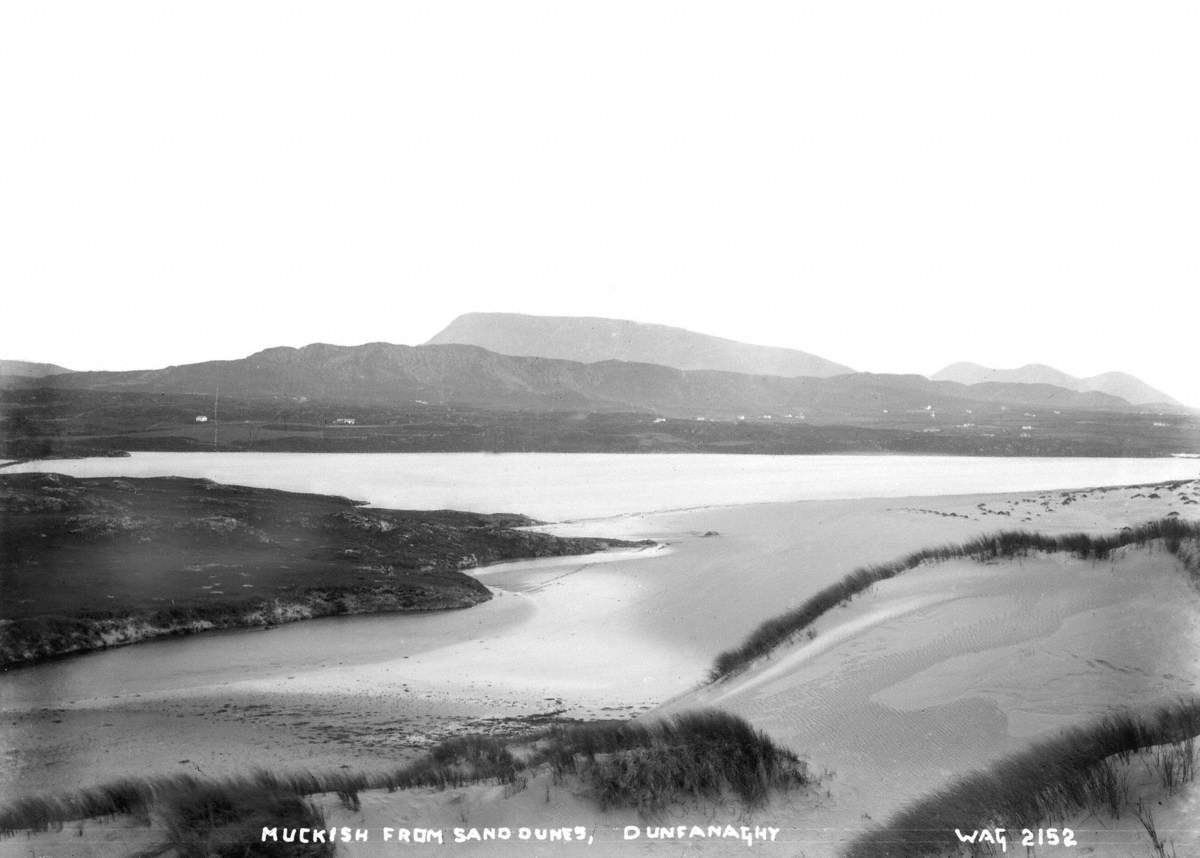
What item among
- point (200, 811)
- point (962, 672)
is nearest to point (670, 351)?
point (962, 672)

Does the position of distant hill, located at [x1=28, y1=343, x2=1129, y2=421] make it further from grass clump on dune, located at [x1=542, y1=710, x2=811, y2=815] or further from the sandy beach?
grass clump on dune, located at [x1=542, y1=710, x2=811, y2=815]

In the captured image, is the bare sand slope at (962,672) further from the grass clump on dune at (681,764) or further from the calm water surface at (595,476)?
the calm water surface at (595,476)

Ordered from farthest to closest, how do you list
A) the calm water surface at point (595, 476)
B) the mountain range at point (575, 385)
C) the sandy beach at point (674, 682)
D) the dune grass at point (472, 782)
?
1. the mountain range at point (575, 385)
2. the calm water surface at point (595, 476)
3. the sandy beach at point (674, 682)
4. the dune grass at point (472, 782)

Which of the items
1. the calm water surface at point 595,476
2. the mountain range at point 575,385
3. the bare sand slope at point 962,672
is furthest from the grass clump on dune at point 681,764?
the mountain range at point 575,385

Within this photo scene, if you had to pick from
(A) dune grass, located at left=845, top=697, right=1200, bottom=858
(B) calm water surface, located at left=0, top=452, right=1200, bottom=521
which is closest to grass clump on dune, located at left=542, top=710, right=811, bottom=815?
(A) dune grass, located at left=845, top=697, right=1200, bottom=858

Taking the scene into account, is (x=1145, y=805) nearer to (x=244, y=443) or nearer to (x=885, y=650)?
(x=885, y=650)

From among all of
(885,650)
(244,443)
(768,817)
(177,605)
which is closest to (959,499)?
(885,650)

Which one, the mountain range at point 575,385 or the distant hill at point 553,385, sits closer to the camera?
the mountain range at point 575,385

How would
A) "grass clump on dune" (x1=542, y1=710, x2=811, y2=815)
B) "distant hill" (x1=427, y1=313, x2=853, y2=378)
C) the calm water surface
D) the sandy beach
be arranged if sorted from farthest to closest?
"distant hill" (x1=427, y1=313, x2=853, y2=378)
the calm water surface
the sandy beach
"grass clump on dune" (x1=542, y1=710, x2=811, y2=815)
